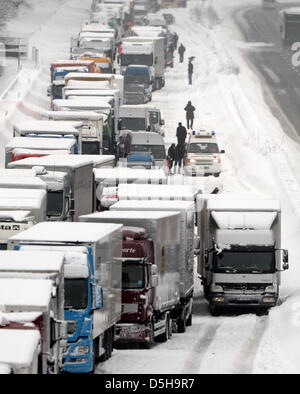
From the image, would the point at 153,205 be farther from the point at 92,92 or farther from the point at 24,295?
the point at 92,92

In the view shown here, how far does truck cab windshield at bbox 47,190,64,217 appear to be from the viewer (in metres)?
33.7

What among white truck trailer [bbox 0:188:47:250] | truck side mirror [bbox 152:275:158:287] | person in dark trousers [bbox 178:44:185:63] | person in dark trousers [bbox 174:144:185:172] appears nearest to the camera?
truck side mirror [bbox 152:275:158:287]

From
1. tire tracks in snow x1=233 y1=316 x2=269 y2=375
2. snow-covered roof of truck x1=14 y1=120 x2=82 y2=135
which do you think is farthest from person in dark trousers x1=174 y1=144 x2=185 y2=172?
tire tracks in snow x1=233 y1=316 x2=269 y2=375

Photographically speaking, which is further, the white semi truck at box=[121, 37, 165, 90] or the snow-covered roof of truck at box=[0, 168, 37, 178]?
the white semi truck at box=[121, 37, 165, 90]

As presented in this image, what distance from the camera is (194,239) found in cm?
3353

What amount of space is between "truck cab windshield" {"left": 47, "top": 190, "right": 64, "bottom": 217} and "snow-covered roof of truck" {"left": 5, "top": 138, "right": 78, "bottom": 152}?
6.38 meters

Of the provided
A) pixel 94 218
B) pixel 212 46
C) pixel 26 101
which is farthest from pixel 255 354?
pixel 212 46

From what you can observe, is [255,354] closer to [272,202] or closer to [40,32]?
[272,202]

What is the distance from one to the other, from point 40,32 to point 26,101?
34841 millimetres

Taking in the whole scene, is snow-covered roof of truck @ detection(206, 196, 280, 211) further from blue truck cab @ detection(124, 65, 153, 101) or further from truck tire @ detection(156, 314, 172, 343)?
blue truck cab @ detection(124, 65, 153, 101)

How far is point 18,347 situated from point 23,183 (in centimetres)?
1536

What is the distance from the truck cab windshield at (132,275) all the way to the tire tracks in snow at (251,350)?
89.4 inches

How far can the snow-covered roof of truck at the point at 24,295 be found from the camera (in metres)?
20.0

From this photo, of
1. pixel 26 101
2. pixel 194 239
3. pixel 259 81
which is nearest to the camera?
pixel 194 239
